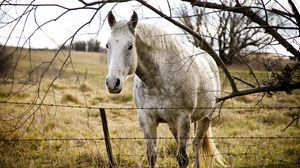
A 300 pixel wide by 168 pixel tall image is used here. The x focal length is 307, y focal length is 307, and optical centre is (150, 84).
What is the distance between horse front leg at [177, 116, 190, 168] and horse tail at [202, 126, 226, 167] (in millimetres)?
1121

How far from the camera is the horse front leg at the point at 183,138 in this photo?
13.5 ft

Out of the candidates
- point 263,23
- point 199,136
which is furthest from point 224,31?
point 199,136

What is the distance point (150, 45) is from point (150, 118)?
3.26 ft

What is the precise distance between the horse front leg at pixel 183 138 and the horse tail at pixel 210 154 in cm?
112

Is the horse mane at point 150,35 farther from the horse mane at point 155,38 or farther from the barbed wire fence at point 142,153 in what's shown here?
the barbed wire fence at point 142,153

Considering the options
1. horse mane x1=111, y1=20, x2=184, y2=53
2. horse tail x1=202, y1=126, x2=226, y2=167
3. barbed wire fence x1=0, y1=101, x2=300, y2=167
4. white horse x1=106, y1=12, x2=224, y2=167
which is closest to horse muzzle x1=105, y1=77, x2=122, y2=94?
white horse x1=106, y1=12, x2=224, y2=167

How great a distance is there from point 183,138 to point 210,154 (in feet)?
5.04

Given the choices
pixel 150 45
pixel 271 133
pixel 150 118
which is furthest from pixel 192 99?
pixel 271 133

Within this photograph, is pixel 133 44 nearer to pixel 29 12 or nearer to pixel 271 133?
pixel 29 12

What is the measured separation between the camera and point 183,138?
4.17 metres

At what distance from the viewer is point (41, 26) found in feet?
→ 9.41

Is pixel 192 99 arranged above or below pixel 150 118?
above

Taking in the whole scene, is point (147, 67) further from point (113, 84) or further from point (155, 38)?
point (113, 84)

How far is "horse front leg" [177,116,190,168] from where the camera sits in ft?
13.5
